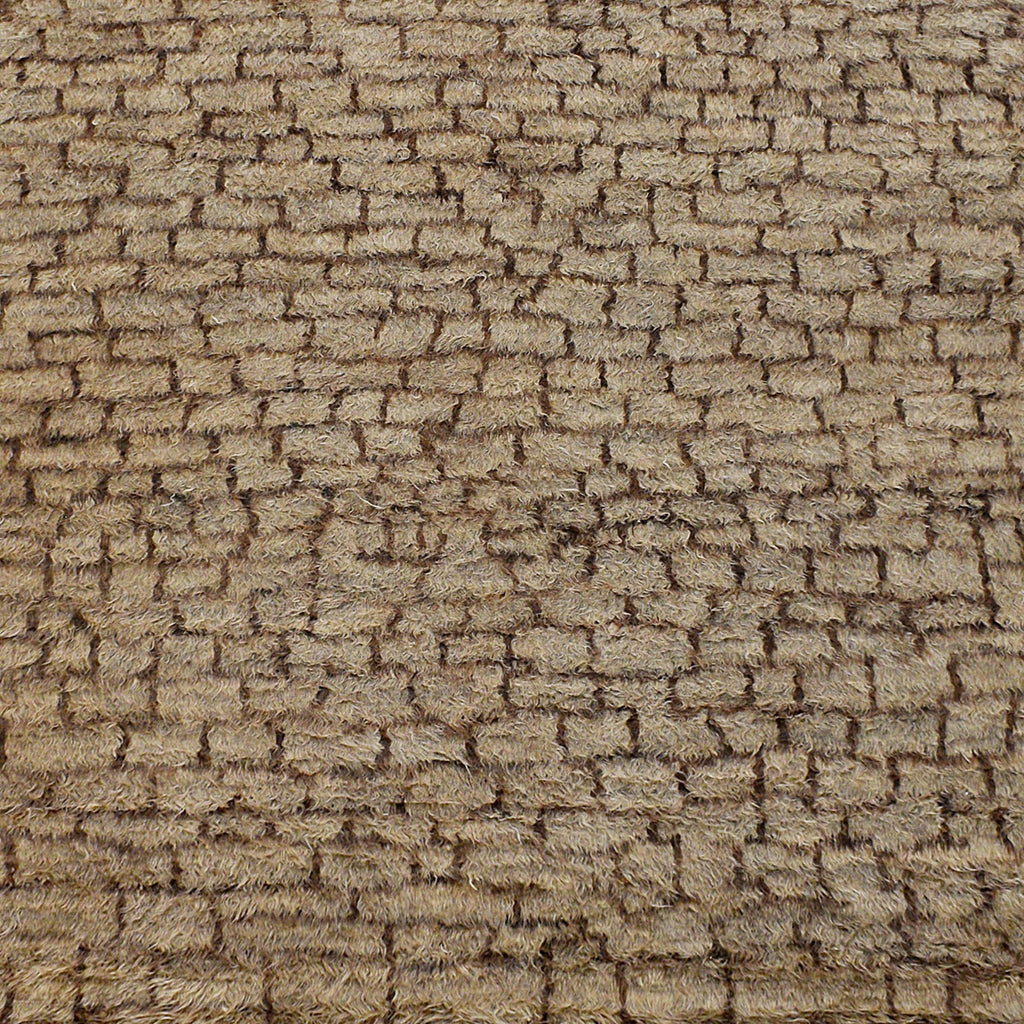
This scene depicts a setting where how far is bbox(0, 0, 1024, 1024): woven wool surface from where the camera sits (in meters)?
1.02

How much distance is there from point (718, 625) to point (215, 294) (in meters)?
0.79

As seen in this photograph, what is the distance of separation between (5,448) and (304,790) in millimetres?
587

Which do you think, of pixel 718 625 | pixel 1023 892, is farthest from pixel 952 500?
pixel 1023 892

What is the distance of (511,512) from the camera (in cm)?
110

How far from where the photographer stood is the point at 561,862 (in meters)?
1.03

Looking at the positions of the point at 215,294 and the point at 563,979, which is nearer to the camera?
the point at 563,979

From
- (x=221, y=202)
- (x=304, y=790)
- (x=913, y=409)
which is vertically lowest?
(x=304, y=790)

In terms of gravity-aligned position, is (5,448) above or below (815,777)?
above

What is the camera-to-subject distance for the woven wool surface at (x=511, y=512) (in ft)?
3.34

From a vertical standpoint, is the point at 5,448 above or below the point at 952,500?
above

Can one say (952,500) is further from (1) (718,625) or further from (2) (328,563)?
(2) (328,563)

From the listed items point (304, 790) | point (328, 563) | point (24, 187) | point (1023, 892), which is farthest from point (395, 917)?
point (24, 187)

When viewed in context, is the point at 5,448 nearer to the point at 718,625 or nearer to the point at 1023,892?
the point at 718,625

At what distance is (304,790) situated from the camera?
1043mm
